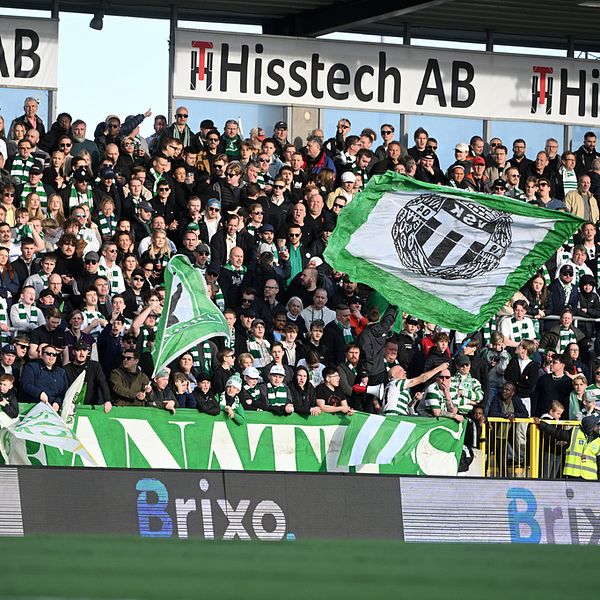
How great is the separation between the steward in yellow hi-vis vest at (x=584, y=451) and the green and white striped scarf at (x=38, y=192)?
6987 millimetres

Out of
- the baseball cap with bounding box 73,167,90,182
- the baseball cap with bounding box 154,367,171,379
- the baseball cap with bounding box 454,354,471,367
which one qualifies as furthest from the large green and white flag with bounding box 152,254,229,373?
the baseball cap with bounding box 454,354,471,367

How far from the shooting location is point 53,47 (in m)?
22.0

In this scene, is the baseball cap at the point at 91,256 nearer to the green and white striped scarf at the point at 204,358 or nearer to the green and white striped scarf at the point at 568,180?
the green and white striped scarf at the point at 204,358

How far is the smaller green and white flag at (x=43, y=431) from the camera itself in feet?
49.1

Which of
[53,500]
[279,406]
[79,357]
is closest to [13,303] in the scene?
[79,357]

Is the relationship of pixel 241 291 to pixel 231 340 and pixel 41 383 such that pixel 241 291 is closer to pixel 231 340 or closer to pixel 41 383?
pixel 231 340

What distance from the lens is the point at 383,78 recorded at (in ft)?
77.7

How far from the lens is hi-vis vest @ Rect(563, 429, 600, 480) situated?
17562 millimetres

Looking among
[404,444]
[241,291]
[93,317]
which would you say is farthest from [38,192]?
[404,444]

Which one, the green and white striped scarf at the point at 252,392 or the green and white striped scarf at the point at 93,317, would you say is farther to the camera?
the green and white striped scarf at the point at 93,317

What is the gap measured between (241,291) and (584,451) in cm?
462

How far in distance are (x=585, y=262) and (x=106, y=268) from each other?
7.41m

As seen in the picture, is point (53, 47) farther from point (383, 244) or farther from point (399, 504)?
point (399, 504)

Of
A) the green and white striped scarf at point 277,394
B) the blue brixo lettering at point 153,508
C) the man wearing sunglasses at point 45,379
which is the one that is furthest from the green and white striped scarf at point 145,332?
the blue brixo lettering at point 153,508
